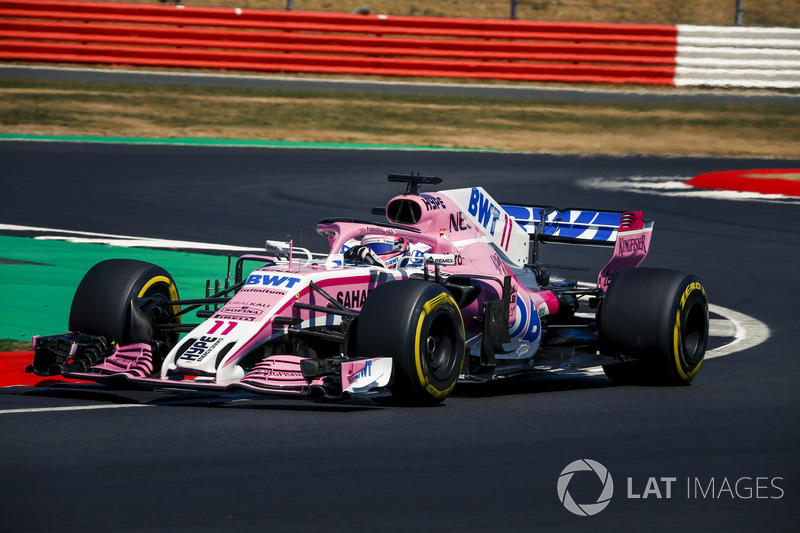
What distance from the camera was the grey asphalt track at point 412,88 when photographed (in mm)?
27234

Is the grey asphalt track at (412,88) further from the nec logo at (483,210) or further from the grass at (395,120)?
the nec logo at (483,210)

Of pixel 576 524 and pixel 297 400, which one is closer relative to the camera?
pixel 576 524

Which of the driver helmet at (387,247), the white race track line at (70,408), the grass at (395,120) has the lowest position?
the white race track line at (70,408)

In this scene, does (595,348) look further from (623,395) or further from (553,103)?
(553,103)

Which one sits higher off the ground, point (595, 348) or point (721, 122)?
point (721, 122)

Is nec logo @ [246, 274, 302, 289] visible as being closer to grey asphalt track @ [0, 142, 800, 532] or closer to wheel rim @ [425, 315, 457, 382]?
grey asphalt track @ [0, 142, 800, 532]

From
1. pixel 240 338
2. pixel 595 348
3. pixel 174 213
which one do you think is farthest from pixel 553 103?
pixel 240 338

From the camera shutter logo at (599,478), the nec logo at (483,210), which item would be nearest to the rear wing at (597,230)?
the nec logo at (483,210)

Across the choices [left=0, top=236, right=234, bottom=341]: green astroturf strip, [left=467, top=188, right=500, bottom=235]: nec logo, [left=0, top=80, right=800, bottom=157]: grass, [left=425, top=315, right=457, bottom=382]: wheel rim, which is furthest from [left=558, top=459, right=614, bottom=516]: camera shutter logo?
[left=0, top=80, right=800, bottom=157]: grass

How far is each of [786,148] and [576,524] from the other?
67.3 feet

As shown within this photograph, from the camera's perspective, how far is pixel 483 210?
29.5 feet

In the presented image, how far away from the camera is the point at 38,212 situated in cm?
1570

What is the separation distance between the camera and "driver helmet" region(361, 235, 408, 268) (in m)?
8.58

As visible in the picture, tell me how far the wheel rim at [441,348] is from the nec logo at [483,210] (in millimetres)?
1330
